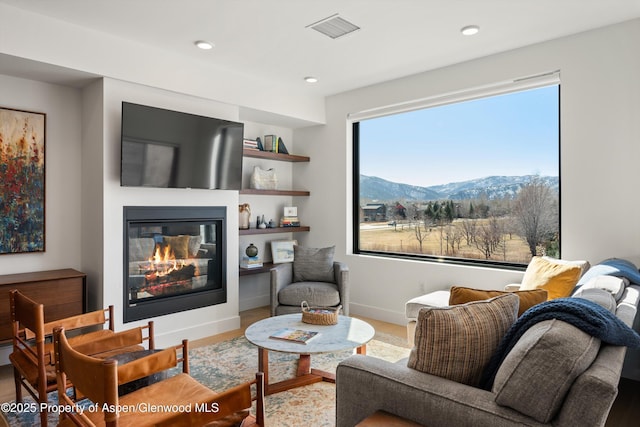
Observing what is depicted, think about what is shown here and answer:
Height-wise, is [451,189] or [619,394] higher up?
[451,189]

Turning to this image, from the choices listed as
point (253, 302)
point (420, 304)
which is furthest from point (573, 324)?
point (253, 302)

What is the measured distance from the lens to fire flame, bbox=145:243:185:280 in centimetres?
371

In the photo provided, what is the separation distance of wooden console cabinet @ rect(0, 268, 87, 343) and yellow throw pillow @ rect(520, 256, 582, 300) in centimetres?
344

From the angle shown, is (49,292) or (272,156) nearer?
(49,292)

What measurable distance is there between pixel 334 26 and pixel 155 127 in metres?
1.71

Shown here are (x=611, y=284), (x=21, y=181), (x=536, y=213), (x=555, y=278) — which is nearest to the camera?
(x=611, y=284)

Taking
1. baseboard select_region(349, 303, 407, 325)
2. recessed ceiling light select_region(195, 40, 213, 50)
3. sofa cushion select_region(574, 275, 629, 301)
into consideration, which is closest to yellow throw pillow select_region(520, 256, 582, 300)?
sofa cushion select_region(574, 275, 629, 301)

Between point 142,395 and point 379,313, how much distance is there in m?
3.14

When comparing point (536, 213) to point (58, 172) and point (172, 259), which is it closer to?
point (172, 259)

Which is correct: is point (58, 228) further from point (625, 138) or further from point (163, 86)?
point (625, 138)

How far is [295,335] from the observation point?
262cm

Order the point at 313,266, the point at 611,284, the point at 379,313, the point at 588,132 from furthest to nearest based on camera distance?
the point at 379,313
the point at 313,266
the point at 588,132
the point at 611,284

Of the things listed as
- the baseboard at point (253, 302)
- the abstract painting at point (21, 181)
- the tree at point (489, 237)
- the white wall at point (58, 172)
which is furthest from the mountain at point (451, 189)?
the abstract painting at point (21, 181)

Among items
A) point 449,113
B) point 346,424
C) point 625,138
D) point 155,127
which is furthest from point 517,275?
point 155,127
